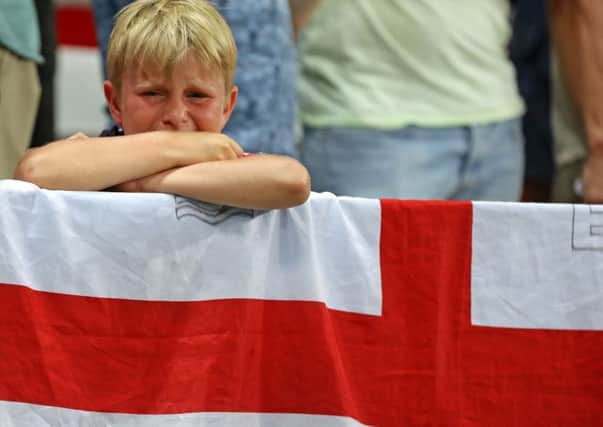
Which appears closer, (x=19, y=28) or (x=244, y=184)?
(x=244, y=184)

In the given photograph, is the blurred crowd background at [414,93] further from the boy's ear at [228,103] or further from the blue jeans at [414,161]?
the boy's ear at [228,103]

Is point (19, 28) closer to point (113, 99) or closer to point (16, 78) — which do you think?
point (16, 78)

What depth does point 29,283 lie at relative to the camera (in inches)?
60.5

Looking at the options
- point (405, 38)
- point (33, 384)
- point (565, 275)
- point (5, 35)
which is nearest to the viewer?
point (33, 384)

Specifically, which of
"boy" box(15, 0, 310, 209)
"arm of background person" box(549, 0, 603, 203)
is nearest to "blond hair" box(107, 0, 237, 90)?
"boy" box(15, 0, 310, 209)

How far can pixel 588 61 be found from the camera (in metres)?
2.46

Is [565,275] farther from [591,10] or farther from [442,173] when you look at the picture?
[591,10]

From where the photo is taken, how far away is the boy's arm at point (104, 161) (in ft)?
5.21

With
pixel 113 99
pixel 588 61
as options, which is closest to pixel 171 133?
pixel 113 99

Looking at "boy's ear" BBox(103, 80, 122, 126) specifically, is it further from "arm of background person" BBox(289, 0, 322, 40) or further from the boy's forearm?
the boy's forearm

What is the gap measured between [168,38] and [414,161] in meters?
0.83

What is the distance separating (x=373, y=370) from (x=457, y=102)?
938 mm

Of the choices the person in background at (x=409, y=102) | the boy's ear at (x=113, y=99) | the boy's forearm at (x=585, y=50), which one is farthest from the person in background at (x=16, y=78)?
the boy's forearm at (x=585, y=50)

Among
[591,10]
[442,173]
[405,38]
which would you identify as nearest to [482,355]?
[442,173]
